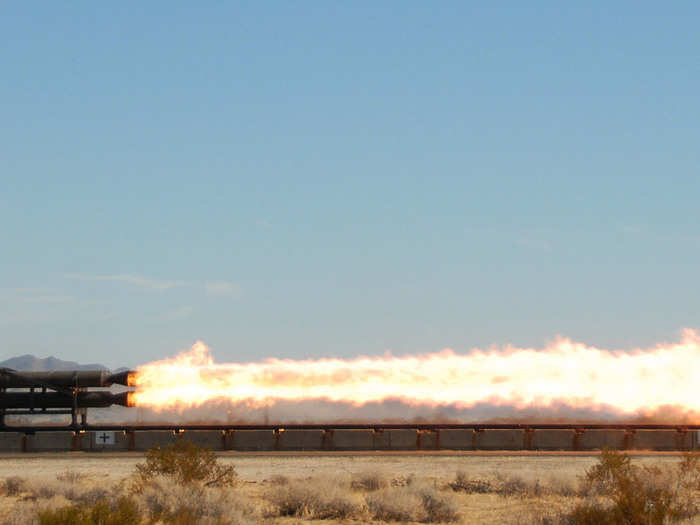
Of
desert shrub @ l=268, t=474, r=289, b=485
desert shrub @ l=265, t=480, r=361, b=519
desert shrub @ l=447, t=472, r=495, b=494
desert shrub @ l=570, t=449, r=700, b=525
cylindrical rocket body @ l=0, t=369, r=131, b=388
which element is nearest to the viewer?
desert shrub @ l=570, t=449, r=700, b=525

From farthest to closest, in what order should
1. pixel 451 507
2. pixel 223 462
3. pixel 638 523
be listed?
pixel 223 462 < pixel 451 507 < pixel 638 523

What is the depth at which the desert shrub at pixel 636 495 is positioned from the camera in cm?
2009

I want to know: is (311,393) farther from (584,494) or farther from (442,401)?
(584,494)

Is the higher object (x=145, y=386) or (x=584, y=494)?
(x=145, y=386)

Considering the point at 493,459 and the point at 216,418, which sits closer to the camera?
the point at 493,459

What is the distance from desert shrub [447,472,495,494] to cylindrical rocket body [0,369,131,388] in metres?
17.6

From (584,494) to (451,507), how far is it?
445cm

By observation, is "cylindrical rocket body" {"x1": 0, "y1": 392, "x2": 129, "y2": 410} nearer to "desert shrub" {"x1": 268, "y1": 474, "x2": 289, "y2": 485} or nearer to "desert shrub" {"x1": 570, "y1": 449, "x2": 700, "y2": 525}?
"desert shrub" {"x1": 268, "y1": 474, "x2": 289, "y2": 485}

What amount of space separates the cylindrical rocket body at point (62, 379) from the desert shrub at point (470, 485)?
17615mm

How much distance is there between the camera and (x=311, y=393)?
45469 millimetres

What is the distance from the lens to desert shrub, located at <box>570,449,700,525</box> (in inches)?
791

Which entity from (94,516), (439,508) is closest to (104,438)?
(439,508)

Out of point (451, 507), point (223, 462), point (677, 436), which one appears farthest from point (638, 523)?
point (677, 436)

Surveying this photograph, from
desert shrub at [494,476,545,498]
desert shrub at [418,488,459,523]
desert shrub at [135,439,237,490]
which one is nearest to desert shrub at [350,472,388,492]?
desert shrub at [494,476,545,498]
